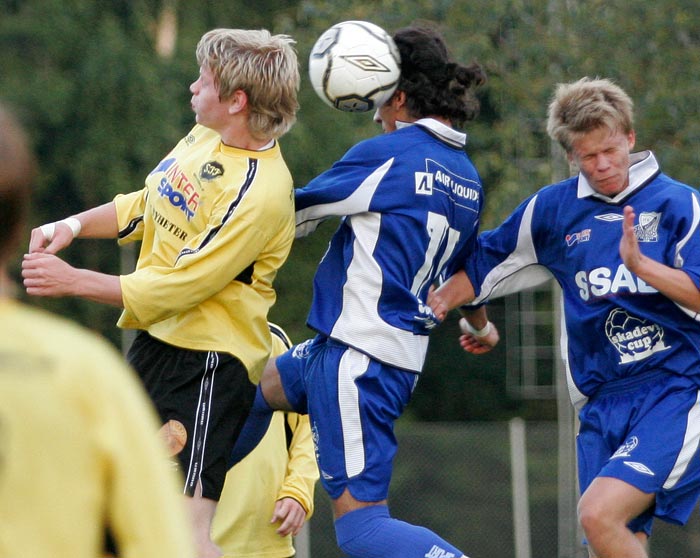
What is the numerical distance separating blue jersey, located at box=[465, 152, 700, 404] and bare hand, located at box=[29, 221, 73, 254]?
183cm

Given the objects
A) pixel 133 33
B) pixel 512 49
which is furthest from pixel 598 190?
pixel 133 33

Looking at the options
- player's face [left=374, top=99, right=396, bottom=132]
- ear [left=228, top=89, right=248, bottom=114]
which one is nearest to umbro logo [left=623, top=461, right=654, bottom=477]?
player's face [left=374, top=99, right=396, bottom=132]

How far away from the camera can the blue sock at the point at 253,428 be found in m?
4.93

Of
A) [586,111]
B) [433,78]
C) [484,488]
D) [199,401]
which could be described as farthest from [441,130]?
[484,488]

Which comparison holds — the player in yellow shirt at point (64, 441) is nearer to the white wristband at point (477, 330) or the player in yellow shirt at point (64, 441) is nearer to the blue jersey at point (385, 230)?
the blue jersey at point (385, 230)

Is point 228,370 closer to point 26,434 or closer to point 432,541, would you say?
point 432,541

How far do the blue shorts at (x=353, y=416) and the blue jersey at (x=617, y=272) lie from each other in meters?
0.75

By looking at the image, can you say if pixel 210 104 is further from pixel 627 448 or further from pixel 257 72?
pixel 627 448

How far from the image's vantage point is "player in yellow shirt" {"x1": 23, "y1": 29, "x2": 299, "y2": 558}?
4418 mm

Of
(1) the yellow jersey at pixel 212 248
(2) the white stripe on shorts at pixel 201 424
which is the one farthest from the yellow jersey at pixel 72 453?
(2) the white stripe on shorts at pixel 201 424

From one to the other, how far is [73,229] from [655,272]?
2.11 meters

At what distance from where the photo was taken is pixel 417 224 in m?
4.71

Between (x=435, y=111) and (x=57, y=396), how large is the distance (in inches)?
126

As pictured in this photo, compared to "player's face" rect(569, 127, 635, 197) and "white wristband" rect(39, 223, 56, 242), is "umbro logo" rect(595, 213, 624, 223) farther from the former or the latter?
"white wristband" rect(39, 223, 56, 242)
